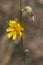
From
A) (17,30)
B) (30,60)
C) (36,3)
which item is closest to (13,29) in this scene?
(17,30)

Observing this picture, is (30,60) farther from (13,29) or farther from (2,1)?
(13,29)

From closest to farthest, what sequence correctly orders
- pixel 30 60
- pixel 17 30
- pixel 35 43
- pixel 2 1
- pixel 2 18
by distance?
pixel 17 30, pixel 30 60, pixel 35 43, pixel 2 18, pixel 2 1

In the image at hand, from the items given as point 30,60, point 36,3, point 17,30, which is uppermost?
point 17,30

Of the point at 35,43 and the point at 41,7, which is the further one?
the point at 41,7

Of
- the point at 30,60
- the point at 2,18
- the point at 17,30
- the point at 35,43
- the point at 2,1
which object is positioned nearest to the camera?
the point at 17,30

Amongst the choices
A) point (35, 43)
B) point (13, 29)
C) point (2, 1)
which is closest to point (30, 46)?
point (35, 43)

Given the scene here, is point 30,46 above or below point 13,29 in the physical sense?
below

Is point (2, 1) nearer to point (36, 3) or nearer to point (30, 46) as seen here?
point (36, 3)
